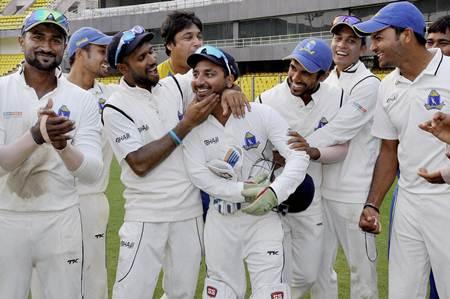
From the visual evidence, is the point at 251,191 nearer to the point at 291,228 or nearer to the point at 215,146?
the point at 215,146

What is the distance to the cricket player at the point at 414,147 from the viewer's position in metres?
3.86

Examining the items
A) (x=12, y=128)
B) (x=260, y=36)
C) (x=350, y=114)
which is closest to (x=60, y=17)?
(x=12, y=128)

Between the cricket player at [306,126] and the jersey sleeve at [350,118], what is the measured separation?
6 centimetres

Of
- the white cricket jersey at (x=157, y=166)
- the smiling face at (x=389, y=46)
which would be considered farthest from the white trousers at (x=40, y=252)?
the smiling face at (x=389, y=46)

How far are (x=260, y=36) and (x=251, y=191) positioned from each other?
90.0 feet

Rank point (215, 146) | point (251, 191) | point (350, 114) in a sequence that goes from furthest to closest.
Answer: point (350, 114)
point (215, 146)
point (251, 191)

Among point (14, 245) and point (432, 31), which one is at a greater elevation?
point (432, 31)

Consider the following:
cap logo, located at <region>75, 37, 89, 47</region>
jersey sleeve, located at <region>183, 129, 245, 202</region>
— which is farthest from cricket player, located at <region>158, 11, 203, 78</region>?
jersey sleeve, located at <region>183, 129, 245, 202</region>

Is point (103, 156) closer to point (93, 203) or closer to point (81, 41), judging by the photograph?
point (93, 203)

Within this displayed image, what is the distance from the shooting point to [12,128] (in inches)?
140

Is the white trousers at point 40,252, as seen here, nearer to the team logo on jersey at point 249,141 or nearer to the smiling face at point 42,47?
the smiling face at point 42,47

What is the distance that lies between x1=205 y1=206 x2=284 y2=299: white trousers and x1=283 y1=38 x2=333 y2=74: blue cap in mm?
1273

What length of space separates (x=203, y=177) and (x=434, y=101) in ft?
5.47

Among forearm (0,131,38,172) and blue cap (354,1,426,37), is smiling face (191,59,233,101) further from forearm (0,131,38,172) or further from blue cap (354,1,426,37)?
forearm (0,131,38,172)
